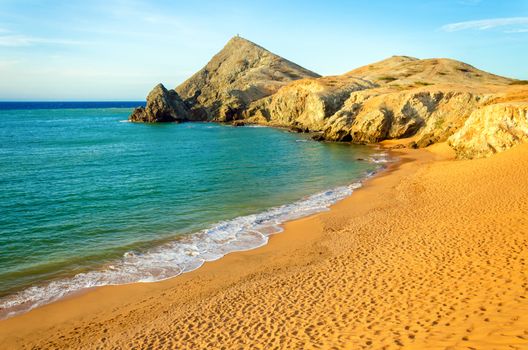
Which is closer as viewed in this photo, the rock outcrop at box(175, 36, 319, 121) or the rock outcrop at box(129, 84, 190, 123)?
the rock outcrop at box(129, 84, 190, 123)

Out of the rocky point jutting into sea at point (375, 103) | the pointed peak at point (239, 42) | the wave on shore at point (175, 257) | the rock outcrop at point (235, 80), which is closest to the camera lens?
the wave on shore at point (175, 257)

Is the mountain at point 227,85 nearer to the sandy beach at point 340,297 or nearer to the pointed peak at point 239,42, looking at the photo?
the pointed peak at point 239,42

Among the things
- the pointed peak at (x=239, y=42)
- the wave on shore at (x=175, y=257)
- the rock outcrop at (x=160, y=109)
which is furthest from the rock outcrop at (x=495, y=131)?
the pointed peak at (x=239, y=42)

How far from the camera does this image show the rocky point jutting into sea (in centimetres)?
3675

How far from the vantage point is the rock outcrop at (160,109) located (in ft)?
334

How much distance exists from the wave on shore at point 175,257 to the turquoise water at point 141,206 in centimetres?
5

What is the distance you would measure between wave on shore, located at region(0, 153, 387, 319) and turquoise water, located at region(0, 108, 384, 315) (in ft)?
0.17

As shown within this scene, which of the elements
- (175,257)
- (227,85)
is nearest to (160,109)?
(227,85)

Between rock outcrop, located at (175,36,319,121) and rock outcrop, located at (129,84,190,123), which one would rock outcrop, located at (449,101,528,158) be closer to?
rock outcrop, located at (175,36,319,121)

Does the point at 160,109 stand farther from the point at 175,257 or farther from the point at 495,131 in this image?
the point at 175,257

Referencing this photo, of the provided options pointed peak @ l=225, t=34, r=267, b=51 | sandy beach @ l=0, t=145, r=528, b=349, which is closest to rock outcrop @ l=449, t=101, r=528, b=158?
sandy beach @ l=0, t=145, r=528, b=349

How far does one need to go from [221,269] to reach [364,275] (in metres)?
5.89

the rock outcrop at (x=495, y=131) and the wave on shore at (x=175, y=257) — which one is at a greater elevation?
the rock outcrop at (x=495, y=131)

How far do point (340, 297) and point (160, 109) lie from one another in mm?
96653
